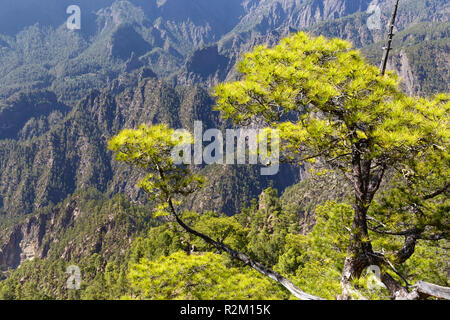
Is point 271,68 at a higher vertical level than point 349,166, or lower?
higher

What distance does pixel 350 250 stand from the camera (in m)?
7.36

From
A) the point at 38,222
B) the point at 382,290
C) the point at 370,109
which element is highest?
the point at 370,109

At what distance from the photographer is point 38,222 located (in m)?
181

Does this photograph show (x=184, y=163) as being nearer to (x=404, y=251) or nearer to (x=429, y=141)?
(x=429, y=141)

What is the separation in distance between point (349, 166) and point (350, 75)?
2.41 metres

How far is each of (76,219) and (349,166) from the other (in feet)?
628
